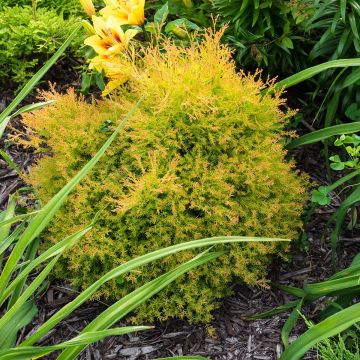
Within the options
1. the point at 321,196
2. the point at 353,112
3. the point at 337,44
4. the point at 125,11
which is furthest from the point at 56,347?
the point at 337,44

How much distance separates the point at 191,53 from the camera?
224 cm

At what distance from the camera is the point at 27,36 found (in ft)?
9.87

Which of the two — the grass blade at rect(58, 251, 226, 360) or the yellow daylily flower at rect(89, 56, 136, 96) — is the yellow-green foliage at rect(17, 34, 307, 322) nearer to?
the yellow daylily flower at rect(89, 56, 136, 96)

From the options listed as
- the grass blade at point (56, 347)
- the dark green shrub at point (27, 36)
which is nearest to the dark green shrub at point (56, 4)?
the dark green shrub at point (27, 36)

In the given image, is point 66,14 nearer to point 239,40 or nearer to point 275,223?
point 239,40

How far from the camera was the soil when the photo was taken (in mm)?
2320

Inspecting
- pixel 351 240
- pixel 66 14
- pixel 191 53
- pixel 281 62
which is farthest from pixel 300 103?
pixel 66 14

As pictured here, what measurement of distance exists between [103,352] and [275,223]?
2.76 feet

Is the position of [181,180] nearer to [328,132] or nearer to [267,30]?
[328,132]

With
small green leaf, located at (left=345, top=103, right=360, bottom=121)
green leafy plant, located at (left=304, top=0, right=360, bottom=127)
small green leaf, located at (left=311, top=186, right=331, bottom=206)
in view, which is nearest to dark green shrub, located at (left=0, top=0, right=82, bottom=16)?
green leafy plant, located at (left=304, top=0, right=360, bottom=127)

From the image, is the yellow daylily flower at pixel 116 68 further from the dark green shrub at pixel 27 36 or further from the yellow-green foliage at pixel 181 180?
the dark green shrub at pixel 27 36

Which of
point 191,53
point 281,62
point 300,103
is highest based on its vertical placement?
point 191,53

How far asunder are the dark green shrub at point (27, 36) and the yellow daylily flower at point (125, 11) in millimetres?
695

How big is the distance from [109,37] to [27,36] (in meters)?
0.86
